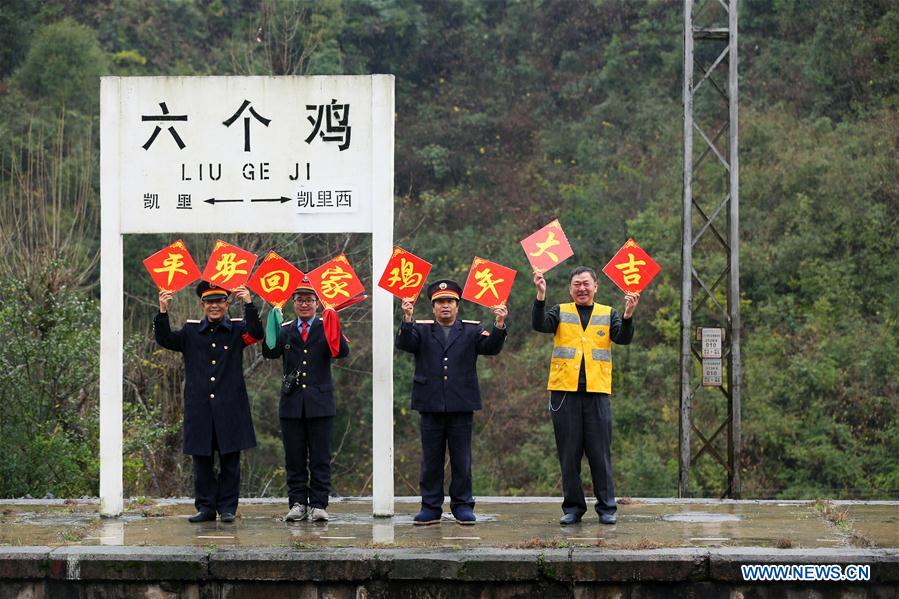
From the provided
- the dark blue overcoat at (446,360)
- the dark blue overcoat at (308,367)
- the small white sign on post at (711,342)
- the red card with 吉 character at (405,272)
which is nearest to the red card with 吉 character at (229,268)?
the dark blue overcoat at (308,367)

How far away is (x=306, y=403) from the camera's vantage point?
31.8 feet

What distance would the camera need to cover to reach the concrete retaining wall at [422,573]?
7.99 m

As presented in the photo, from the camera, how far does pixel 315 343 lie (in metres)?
9.81

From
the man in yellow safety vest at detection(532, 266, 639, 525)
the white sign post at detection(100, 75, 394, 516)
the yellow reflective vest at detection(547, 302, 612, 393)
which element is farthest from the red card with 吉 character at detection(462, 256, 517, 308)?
the white sign post at detection(100, 75, 394, 516)

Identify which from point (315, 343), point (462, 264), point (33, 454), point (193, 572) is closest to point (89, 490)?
point (33, 454)

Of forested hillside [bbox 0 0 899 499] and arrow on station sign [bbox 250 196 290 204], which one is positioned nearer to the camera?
arrow on station sign [bbox 250 196 290 204]

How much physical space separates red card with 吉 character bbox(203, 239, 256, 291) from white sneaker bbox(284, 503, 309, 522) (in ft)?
5.84

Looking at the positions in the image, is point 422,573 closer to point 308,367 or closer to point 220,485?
point 308,367

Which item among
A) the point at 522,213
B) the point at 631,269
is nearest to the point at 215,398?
the point at 631,269

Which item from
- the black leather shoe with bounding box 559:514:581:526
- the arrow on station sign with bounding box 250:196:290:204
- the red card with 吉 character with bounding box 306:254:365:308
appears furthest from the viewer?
the arrow on station sign with bounding box 250:196:290:204

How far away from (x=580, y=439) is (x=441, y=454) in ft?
3.49

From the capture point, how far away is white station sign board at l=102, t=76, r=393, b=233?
399 inches

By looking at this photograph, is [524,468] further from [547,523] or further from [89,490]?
[547,523]

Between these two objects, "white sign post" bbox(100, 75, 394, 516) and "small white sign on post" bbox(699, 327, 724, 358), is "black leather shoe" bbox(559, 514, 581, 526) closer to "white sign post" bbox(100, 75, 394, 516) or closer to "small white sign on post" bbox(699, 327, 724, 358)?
"white sign post" bbox(100, 75, 394, 516)
